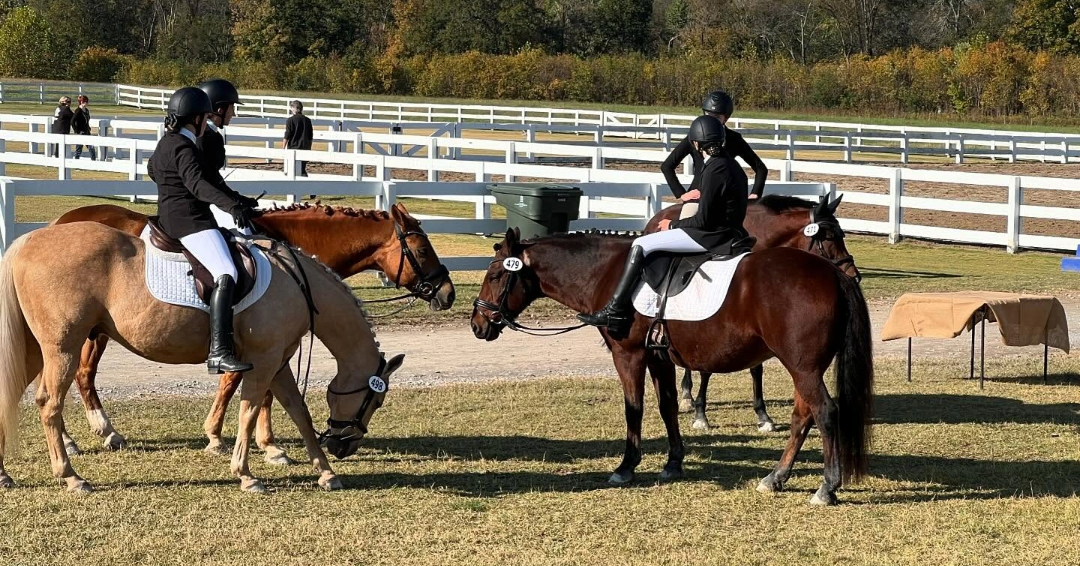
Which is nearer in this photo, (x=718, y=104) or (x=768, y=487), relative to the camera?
(x=768, y=487)

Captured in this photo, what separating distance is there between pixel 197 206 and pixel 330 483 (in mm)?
1774

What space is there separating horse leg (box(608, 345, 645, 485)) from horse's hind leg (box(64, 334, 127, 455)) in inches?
131

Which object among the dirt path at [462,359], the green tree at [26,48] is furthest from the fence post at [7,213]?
the green tree at [26,48]

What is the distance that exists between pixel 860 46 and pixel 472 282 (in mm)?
73924

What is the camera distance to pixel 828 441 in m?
7.43

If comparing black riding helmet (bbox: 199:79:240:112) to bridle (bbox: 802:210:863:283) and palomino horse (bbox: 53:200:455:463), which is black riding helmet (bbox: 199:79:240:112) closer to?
palomino horse (bbox: 53:200:455:463)

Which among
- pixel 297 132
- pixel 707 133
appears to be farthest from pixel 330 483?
pixel 297 132

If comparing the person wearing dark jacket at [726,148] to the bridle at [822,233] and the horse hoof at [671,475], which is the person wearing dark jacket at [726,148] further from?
the horse hoof at [671,475]

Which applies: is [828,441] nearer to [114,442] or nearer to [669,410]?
[669,410]

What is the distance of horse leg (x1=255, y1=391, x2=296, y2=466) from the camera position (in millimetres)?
8430

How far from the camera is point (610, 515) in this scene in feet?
23.7

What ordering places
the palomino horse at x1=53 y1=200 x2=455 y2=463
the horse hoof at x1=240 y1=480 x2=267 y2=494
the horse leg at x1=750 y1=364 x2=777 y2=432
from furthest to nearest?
the horse leg at x1=750 y1=364 x2=777 y2=432 → the palomino horse at x1=53 y1=200 x2=455 y2=463 → the horse hoof at x1=240 y1=480 x2=267 y2=494

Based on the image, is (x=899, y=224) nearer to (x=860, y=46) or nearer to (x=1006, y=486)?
(x=1006, y=486)

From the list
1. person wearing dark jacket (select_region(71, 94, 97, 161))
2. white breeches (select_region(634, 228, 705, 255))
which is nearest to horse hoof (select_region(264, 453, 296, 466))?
white breeches (select_region(634, 228, 705, 255))
